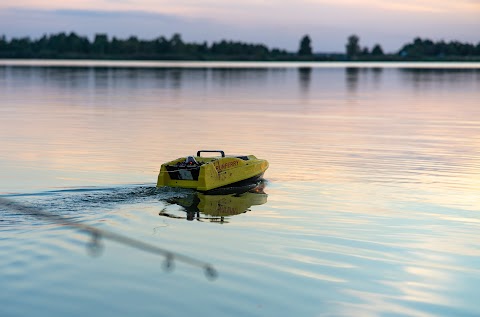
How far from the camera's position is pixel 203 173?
26891mm

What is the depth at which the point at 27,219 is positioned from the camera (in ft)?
69.8

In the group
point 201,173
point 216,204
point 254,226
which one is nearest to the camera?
point 254,226

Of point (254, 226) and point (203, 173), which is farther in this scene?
point (203, 173)

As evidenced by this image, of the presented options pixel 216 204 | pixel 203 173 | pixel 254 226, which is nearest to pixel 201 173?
pixel 203 173

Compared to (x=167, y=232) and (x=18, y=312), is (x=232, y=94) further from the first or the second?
(x=18, y=312)

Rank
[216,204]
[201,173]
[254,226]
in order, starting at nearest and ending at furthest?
[254,226] → [216,204] → [201,173]

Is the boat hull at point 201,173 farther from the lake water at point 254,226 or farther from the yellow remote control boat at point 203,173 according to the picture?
the lake water at point 254,226

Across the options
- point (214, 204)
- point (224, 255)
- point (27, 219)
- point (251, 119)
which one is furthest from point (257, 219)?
→ point (251, 119)

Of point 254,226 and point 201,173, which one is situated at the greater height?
point 201,173

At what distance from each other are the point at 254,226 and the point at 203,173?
493 cm

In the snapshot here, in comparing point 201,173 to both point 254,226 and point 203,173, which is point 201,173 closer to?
point 203,173

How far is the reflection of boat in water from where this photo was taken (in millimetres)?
24094

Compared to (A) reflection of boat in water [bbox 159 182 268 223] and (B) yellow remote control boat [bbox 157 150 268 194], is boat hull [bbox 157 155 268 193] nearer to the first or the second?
(B) yellow remote control boat [bbox 157 150 268 194]

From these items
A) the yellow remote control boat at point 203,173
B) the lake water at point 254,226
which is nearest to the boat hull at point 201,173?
the yellow remote control boat at point 203,173
